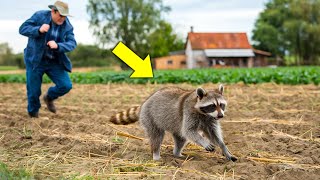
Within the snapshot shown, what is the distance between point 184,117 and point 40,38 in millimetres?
4633

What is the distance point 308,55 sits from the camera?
242 ft

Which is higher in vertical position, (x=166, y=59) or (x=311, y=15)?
(x=311, y=15)

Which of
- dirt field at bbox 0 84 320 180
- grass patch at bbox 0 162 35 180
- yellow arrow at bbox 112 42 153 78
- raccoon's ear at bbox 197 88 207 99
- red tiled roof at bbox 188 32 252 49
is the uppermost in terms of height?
red tiled roof at bbox 188 32 252 49

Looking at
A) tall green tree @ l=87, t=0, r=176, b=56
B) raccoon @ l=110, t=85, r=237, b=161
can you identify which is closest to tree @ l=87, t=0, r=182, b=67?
tall green tree @ l=87, t=0, r=176, b=56

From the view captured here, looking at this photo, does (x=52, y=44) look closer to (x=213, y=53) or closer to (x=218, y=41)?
(x=213, y=53)

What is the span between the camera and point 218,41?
6694cm

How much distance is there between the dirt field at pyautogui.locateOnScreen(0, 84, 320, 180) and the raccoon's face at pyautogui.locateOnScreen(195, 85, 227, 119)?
61 cm

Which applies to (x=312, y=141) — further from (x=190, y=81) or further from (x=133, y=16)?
(x=133, y=16)

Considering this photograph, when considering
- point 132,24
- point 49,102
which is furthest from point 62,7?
point 132,24

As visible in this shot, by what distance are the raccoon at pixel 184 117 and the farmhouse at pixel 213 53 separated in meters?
57.1

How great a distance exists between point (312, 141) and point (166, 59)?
57.2 metres

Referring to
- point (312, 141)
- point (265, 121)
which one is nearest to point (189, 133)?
point (312, 141)

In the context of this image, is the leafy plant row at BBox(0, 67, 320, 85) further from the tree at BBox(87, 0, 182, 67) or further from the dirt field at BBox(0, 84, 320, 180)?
the tree at BBox(87, 0, 182, 67)

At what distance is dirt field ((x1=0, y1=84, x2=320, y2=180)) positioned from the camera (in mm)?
5477
